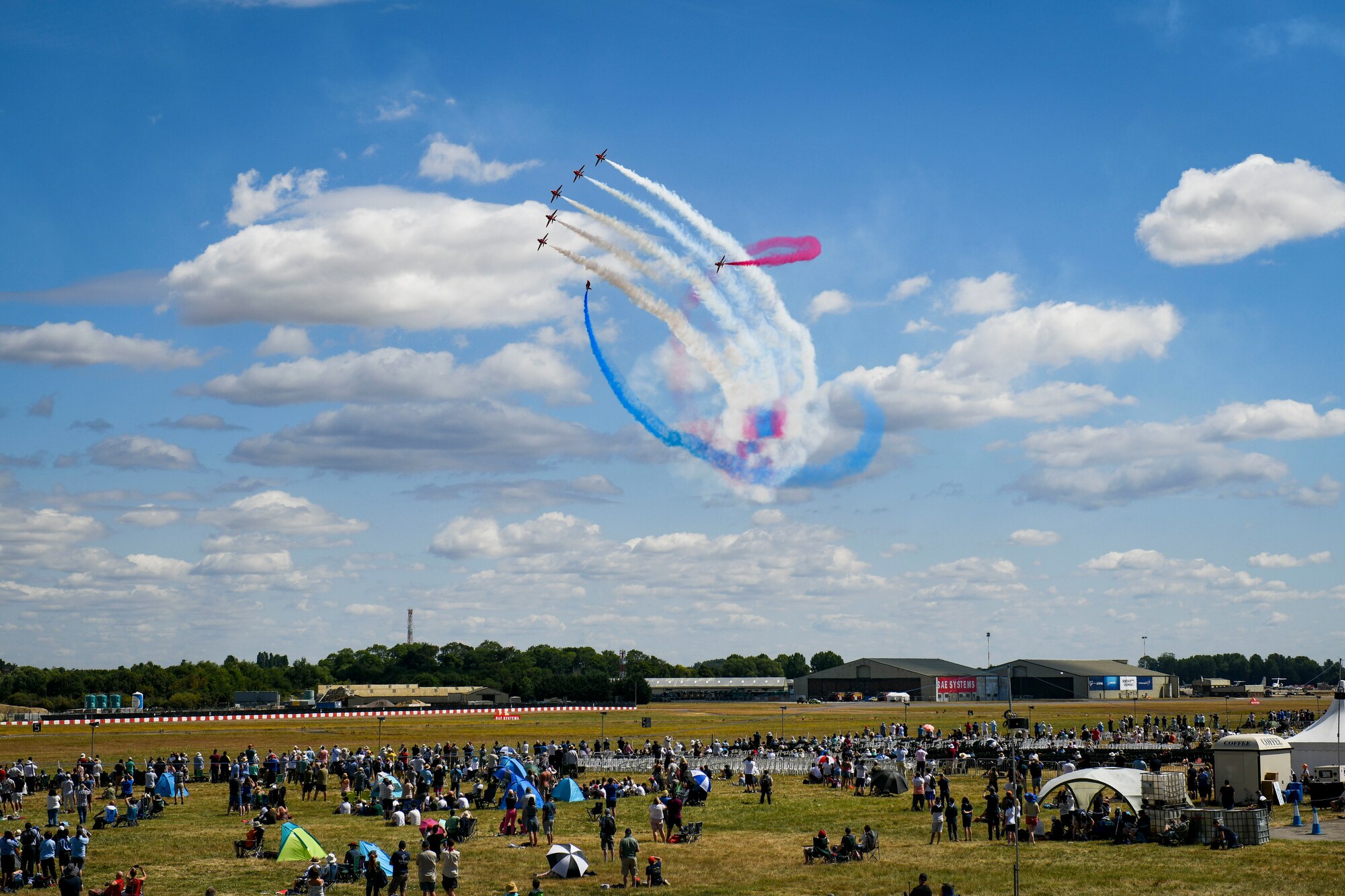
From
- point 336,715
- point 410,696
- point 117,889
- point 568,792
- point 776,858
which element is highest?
point 117,889

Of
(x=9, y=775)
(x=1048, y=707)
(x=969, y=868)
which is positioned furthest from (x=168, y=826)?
(x=1048, y=707)

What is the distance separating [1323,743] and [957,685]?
127 metres

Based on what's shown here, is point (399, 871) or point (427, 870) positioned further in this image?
point (427, 870)

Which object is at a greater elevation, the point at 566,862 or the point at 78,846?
the point at 78,846

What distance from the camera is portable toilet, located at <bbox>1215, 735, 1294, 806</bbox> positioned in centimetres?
3816

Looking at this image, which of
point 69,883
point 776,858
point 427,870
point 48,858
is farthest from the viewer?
point 776,858

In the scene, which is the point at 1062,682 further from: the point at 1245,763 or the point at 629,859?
the point at 629,859

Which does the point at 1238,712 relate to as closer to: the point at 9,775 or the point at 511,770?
the point at 511,770

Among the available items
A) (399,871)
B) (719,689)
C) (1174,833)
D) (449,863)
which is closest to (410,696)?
(719,689)

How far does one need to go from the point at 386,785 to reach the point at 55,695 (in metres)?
120

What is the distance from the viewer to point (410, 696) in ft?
476

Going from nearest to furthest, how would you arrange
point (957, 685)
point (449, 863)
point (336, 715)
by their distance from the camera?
1. point (449, 863)
2. point (336, 715)
3. point (957, 685)

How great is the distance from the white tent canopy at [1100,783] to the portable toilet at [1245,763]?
161 inches

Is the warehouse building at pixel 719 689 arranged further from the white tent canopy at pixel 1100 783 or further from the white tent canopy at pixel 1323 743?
the white tent canopy at pixel 1100 783
